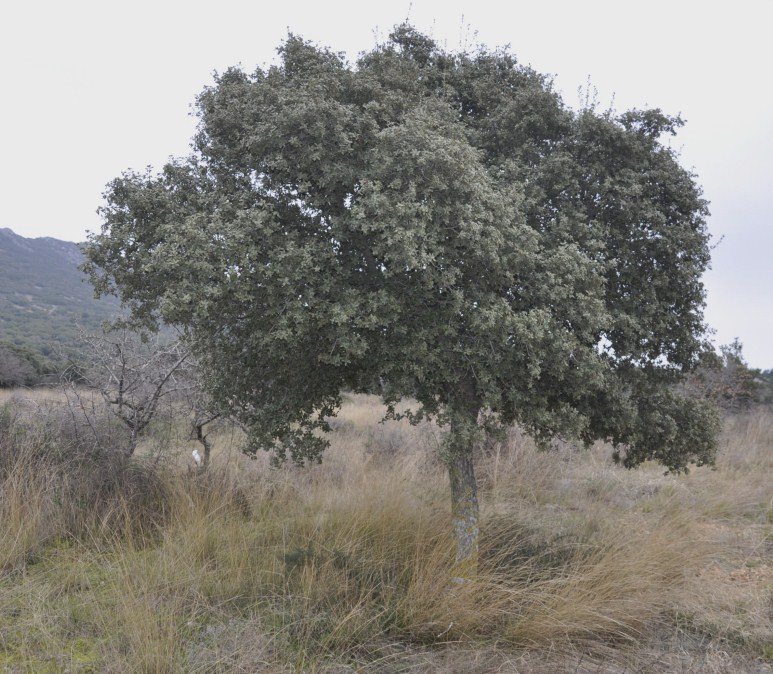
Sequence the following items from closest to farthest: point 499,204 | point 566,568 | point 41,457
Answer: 1. point 499,204
2. point 566,568
3. point 41,457

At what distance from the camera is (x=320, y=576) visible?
5324mm

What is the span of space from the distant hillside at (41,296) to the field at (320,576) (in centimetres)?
1872

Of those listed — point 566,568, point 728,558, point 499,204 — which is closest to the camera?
point 499,204

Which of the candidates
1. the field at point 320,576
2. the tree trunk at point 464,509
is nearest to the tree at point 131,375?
the field at point 320,576

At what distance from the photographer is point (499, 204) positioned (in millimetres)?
4902

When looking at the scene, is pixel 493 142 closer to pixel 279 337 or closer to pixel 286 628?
pixel 279 337

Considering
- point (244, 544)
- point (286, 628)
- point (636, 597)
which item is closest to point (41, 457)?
point (244, 544)

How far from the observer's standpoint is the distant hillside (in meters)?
32.9

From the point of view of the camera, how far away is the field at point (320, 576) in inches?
179

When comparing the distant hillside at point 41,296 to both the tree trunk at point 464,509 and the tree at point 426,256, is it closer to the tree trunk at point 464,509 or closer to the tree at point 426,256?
the tree at point 426,256

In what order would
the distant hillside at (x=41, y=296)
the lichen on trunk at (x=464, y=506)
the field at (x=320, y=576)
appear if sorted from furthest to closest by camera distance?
1. the distant hillside at (x=41, y=296)
2. the lichen on trunk at (x=464, y=506)
3. the field at (x=320, y=576)

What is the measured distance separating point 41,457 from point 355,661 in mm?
4770

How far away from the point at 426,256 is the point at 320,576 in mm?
2888

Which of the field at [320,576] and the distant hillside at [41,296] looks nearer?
the field at [320,576]
